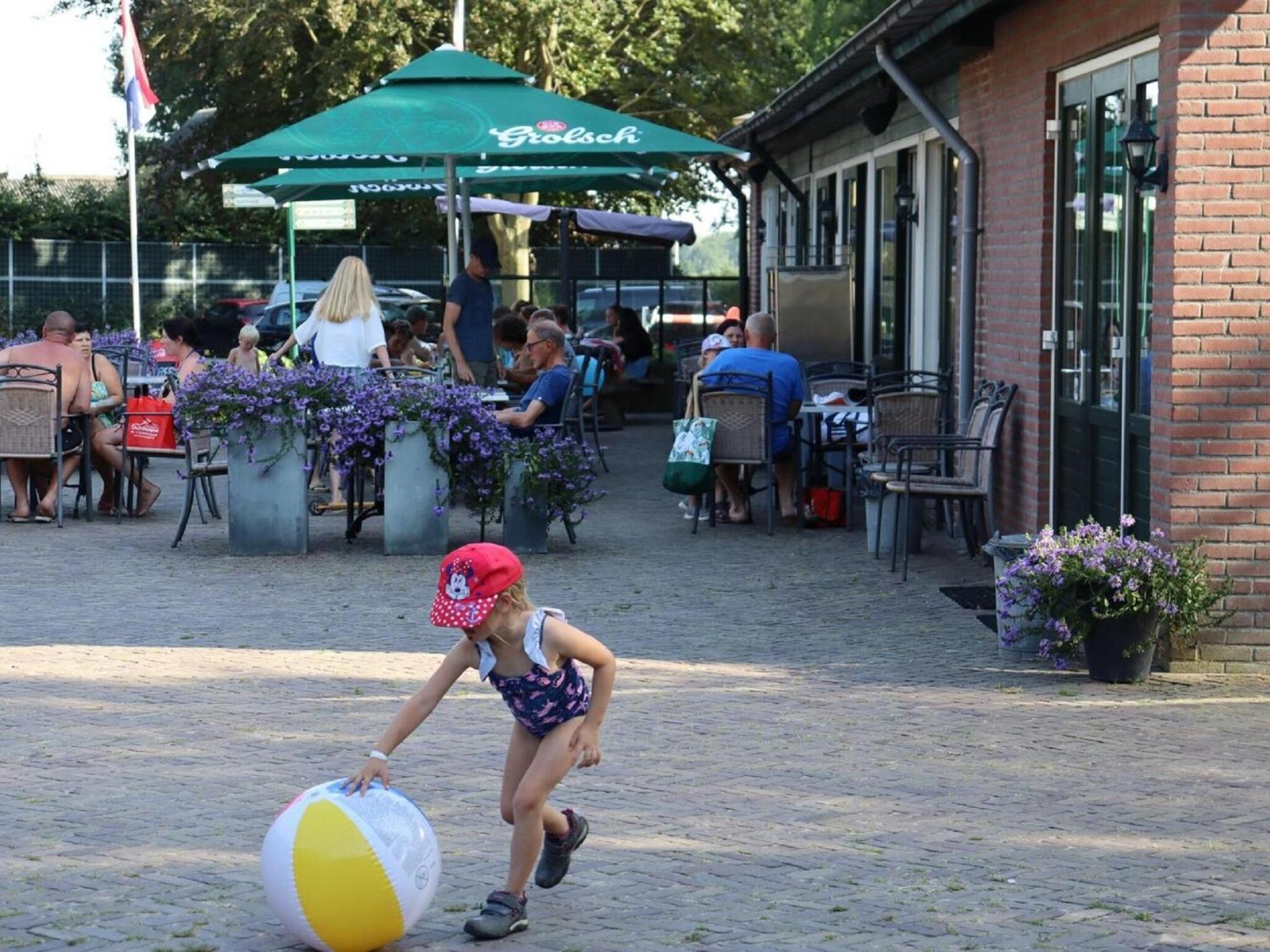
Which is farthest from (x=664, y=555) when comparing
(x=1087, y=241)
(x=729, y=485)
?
(x=1087, y=241)

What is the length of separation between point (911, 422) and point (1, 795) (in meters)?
8.57

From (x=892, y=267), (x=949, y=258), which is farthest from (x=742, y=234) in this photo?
(x=949, y=258)

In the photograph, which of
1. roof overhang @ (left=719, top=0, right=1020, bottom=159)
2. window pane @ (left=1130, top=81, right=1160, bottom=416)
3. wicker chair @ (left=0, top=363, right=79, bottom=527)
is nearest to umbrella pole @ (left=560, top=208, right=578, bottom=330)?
roof overhang @ (left=719, top=0, right=1020, bottom=159)

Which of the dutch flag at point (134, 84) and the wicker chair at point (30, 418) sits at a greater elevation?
the dutch flag at point (134, 84)

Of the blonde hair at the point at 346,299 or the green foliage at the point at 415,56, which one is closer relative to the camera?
the blonde hair at the point at 346,299

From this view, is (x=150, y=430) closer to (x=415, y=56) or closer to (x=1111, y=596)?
(x=1111, y=596)

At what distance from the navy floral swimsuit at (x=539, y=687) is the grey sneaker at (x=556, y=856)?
348mm

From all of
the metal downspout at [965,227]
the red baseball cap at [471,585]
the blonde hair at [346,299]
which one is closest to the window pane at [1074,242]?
the metal downspout at [965,227]

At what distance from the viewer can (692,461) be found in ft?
45.5

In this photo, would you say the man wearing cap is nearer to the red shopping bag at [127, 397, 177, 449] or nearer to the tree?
the red shopping bag at [127, 397, 177, 449]

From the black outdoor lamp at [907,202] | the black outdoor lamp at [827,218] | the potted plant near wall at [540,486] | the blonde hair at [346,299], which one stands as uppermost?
the black outdoor lamp at [827,218]

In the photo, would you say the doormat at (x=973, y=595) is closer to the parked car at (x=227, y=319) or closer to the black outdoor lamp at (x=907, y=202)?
the black outdoor lamp at (x=907, y=202)

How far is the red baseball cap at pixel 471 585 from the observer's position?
5.03m

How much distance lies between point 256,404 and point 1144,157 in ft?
18.8
